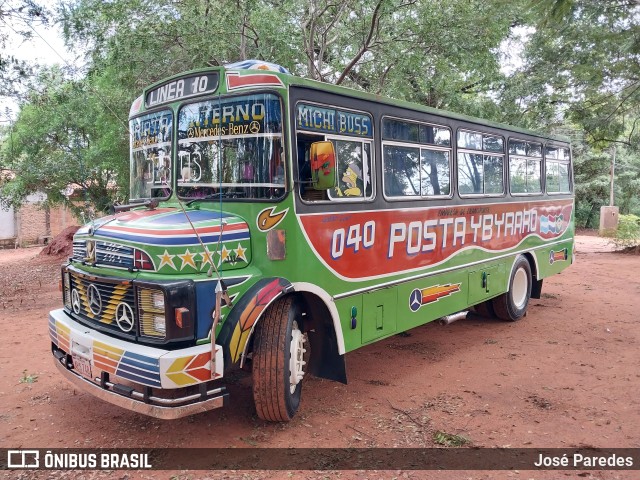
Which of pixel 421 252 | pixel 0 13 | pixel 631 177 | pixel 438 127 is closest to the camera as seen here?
pixel 421 252

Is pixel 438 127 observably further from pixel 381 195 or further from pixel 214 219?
pixel 214 219

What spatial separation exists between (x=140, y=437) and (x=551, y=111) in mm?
14711

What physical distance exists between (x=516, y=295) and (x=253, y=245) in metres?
5.65

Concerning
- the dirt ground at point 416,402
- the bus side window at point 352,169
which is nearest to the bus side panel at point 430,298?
the dirt ground at point 416,402

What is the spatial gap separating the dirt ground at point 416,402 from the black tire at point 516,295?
1.22 ft

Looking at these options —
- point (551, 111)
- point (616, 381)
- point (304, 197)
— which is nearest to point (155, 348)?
point (304, 197)

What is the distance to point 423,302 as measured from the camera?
234 inches

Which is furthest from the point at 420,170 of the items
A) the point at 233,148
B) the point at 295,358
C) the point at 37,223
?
the point at 37,223

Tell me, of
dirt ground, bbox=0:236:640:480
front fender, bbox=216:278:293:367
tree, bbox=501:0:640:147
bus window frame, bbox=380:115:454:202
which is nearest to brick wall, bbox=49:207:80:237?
dirt ground, bbox=0:236:640:480

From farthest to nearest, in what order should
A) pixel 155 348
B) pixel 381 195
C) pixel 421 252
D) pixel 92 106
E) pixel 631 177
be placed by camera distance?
pixel 631 177 < pixel 92 106 < pixel 421 252 < pixel 381 195 < pixel 155 348

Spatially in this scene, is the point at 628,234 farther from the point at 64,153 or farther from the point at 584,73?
the point at 64,153

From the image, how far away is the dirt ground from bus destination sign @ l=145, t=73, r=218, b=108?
9.39 ft

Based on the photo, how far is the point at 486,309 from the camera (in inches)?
336

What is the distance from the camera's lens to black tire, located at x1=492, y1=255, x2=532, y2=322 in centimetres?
814
